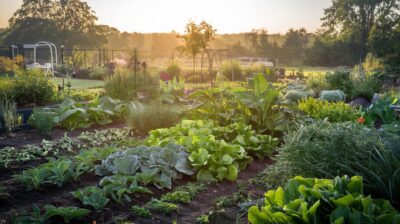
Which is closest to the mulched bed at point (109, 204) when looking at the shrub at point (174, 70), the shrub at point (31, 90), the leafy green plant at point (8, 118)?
the leafy green plant at point (8, 118)

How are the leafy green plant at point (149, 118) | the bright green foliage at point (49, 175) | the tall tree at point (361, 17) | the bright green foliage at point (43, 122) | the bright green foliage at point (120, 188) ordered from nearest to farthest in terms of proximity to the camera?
the bright green foliage at point (120, 188) → the bright green foliage at point (49, 175) → the bright green foliage at point (43, 122) → the leafy green plant at point (149, 118) → the tall tree at point (361, 17)

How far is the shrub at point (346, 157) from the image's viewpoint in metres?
2.66

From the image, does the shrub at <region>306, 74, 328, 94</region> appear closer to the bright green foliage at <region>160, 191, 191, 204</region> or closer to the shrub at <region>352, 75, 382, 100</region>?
the shrub at <region>352, 75, 382, 100</region>

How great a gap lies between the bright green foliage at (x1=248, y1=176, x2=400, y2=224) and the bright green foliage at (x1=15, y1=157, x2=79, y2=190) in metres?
2.25

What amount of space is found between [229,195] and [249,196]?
0.77 ft

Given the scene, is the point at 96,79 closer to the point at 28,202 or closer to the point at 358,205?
the point at 28,202

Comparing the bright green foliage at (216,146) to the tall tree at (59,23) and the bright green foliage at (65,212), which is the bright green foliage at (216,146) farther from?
the tall tree at (59,23)

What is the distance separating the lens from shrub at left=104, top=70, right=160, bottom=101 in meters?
9.70

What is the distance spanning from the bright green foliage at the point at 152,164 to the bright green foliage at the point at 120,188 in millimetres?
179

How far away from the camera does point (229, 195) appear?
3.80 meters

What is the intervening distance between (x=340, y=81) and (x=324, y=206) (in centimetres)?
1027

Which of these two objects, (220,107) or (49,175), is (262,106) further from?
(49,175)

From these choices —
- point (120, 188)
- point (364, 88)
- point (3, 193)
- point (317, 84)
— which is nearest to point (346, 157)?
point (120, 188)

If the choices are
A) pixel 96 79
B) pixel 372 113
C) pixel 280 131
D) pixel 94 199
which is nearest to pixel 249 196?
pixel 94 199
